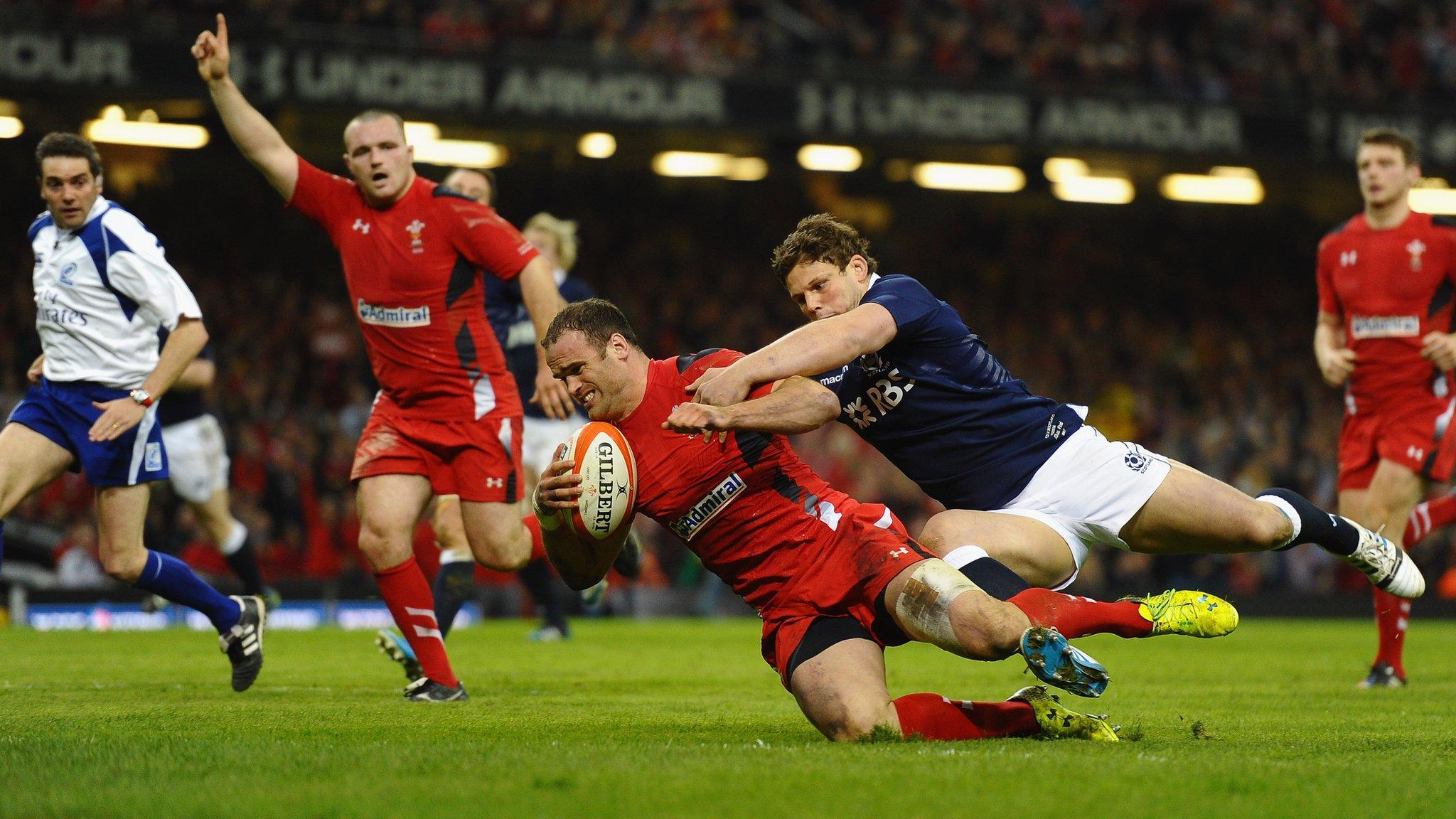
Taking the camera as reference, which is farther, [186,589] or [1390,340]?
[1390,340]

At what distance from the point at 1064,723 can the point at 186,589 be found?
4.31 m

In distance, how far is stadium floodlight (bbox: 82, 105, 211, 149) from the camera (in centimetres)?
1822

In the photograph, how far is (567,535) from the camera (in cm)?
548

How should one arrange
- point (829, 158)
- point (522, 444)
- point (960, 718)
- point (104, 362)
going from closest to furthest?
point (960, 718) → point (104, 362) → point (522, 444) → point (829, 158)

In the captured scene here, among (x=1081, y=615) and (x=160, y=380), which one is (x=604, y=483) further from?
(x=160, y=380)

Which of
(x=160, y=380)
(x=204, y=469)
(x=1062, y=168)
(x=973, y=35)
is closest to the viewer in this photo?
(x=160, y=380)

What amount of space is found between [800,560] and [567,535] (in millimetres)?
822

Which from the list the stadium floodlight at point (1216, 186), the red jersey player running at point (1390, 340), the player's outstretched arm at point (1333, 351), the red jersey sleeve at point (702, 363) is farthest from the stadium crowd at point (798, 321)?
the red jersey sleeve at point (702, 363)

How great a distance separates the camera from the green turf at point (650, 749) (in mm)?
3994

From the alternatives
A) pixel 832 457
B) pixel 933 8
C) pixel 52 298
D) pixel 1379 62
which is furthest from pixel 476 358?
pixel 1379 62

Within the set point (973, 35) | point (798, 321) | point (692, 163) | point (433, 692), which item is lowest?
point (433, 692)

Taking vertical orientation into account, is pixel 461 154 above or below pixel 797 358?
above

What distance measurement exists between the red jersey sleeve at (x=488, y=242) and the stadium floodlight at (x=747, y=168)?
1395 centimetres

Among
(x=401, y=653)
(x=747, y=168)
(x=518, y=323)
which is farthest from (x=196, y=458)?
(x=747, y=168)
